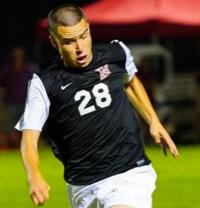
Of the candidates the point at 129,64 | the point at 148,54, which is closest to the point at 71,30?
the point at 129,64

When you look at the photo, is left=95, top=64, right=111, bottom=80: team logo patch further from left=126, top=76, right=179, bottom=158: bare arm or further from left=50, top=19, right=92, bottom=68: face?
left=126, top=76, right=179, bottom=158: bare arm

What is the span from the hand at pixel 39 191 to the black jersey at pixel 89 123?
3.51 ft

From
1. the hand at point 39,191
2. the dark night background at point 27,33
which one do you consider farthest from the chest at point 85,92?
the dark night background at point 27,33

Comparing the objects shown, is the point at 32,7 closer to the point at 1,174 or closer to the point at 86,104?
the point at 1,174

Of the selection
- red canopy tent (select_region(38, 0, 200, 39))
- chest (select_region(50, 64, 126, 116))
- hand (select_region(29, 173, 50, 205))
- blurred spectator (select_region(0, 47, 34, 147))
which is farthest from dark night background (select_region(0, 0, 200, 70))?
hand (select_region(29, 173, 50, 205))

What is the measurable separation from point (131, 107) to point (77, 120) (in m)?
0.45

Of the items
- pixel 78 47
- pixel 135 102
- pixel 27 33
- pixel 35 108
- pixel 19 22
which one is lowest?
pixel 27 33

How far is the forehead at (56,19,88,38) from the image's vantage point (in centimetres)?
714

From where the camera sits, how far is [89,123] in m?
7.37

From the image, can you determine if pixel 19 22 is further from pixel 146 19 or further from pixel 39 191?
pixel 39 191

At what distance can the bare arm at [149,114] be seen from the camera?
302 inches

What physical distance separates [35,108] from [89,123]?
17.5 inches

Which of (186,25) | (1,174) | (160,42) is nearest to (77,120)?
(1,174)

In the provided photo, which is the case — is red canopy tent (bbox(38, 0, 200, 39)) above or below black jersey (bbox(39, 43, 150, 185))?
below
